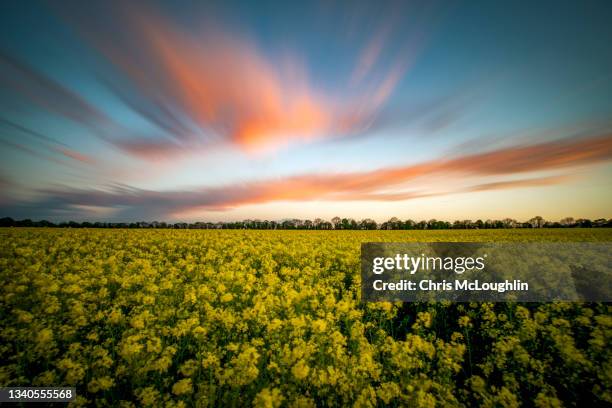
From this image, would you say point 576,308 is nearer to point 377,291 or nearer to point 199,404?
point 377,291

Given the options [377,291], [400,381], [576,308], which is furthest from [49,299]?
[576,308]

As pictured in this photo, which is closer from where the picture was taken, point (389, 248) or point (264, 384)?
point (264, 384)

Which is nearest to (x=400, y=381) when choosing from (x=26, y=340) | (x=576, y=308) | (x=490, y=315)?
(x=490, y=315)

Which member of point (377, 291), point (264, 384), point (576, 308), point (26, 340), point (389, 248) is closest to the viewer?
point (264, 384)

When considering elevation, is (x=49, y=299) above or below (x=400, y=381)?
above

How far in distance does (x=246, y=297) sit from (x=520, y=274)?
9.01 m

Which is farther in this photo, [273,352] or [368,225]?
[368,225]

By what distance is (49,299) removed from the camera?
20.1 ft

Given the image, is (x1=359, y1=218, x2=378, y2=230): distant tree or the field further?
(x1=359, y1=218, x2=378, y2=230): distant tree

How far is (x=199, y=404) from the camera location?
140 inches

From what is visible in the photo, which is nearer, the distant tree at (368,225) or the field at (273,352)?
the field at (273,352)

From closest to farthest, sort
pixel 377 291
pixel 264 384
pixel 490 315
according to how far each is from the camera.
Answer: pixel 264 384, pixel 490 315, pixel 377 291

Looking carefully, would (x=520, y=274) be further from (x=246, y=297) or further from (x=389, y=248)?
(x=246, y=297)

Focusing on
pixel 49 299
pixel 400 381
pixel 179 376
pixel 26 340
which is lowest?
pixel 179 376
